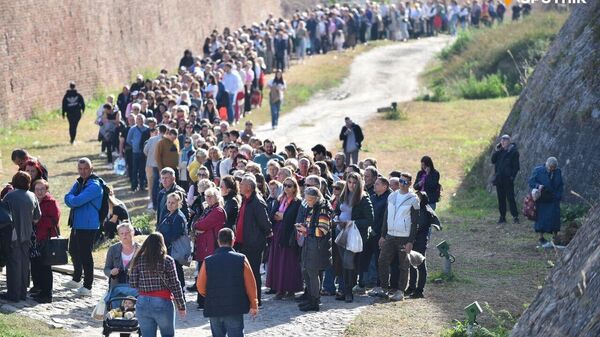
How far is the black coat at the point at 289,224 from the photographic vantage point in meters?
17.6

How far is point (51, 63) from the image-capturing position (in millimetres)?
39719

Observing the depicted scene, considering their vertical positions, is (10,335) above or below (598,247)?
below

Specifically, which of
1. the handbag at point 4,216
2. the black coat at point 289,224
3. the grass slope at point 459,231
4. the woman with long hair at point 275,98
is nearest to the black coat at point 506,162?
the grass slope at point 459,231

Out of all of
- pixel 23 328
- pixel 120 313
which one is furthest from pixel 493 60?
pixel 120 313

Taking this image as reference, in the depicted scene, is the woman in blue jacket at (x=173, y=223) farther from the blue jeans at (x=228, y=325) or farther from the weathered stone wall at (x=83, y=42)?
the weathered stone wall at (x=83, y=42)

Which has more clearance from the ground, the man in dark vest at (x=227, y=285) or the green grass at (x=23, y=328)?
the man in dark vest at (x=227, y=285)

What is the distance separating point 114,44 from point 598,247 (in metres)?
33.2

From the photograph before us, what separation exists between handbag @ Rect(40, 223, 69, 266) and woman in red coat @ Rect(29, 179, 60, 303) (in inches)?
4.5

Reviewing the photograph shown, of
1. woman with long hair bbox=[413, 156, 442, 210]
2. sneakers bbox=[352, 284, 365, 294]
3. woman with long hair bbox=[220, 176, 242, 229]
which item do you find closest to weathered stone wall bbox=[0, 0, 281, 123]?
woman with long hair bbox=[413, 156, 442, 210]

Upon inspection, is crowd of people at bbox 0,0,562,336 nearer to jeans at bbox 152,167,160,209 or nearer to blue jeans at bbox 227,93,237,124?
jeans at bbox 152,167,160,209

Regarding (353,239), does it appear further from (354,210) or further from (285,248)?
(285,248)

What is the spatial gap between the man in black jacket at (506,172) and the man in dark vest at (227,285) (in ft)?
36.5

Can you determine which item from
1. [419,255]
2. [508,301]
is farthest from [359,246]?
[508,301]

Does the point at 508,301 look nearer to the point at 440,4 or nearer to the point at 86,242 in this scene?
the point at 86,242
